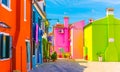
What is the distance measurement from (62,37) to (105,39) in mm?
17614

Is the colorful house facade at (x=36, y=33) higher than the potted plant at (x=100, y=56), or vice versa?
the colorful house facade at (x=36, y=33)

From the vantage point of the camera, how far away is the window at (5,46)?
1653cm

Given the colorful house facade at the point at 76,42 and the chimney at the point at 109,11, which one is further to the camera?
the colorful house facade at the point at 76,42

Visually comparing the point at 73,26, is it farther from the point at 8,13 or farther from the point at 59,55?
the point at 8,13

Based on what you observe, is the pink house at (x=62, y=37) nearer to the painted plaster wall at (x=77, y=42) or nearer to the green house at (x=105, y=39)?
the painted plaster wall at (x=77, y=42)

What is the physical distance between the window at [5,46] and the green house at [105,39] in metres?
31.0

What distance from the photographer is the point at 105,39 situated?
1924 inches

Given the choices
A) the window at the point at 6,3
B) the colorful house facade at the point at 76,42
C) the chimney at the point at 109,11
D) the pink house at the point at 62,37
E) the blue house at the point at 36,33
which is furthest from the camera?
the pink house at the point at 62,37

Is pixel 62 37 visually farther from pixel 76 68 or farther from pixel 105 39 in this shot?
pixel 76 68

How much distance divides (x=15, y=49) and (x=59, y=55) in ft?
144

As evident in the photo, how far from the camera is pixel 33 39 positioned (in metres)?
31.0

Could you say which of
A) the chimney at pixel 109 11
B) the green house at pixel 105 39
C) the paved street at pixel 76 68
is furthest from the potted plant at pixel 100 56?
the paved street at pixel 76 68

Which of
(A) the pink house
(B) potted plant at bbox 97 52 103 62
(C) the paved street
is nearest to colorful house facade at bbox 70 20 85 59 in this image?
(A) the pink house

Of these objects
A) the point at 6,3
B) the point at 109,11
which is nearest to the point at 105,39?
the point at 109,11
